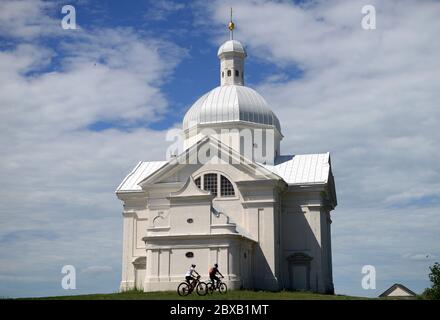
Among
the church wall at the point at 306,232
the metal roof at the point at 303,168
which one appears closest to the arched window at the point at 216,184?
the church wall at the point at 306,232

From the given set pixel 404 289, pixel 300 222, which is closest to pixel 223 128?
pixel 300 222

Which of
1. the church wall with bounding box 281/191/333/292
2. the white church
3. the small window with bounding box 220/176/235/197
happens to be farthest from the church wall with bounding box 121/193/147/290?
the church wall with bounding box 281/191/333/292

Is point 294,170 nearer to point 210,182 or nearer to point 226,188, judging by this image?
point 226,188

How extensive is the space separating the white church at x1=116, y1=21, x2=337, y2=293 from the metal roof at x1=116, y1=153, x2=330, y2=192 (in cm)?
8

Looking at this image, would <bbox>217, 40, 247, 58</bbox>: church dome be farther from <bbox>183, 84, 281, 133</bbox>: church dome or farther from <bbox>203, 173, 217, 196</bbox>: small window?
<bbox>203, 173, 217, 196</bbox>: small window

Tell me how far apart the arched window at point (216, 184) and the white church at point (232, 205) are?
0.23 ft

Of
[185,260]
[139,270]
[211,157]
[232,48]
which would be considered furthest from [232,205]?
[232,48]

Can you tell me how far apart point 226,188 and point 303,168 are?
691 centimetres

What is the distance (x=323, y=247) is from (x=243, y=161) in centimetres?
889

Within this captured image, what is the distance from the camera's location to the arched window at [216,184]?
4806 cm

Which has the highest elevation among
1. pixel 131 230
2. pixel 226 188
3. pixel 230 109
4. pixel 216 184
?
pixel 230 109

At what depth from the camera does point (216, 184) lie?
4825 centimetres
